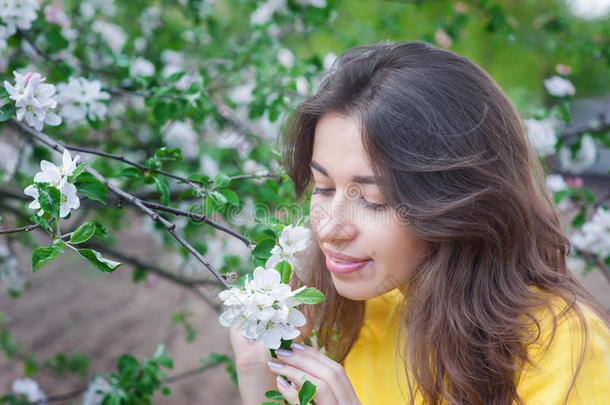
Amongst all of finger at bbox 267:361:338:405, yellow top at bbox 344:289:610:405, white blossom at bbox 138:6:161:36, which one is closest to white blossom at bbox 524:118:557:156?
yellow top at bbox 344:289:610:405

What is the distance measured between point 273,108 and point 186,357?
2.30 metres

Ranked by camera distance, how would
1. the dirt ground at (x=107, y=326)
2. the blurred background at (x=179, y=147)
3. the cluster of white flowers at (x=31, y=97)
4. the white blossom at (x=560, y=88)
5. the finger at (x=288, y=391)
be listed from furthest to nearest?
the dirt ground at (x=107, y=326), the white blossom at (x=560, y=88), the blurred background at (x=179, y=147), the cluster of white flowers at (x=31, y=97), the finger at (x=288, y=391)

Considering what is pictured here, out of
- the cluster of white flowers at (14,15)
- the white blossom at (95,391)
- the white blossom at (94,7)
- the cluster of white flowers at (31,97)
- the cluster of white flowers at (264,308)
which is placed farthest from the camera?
the white blossom at (94,7)

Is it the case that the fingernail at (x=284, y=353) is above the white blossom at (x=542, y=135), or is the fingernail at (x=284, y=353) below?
below

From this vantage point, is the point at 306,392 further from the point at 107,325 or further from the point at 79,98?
the point at 107,325

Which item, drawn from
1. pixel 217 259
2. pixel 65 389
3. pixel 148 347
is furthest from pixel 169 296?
pixel 217 259

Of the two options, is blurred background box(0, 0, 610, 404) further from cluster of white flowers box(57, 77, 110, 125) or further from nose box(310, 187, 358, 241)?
nose box(310, 187, 358, 241)

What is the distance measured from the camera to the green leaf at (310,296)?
0.86 metres

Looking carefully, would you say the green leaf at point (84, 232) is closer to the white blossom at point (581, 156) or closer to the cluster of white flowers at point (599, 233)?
the cluster of white flowers at point (599, 233)

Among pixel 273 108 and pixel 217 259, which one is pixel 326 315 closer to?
pixel 273 108

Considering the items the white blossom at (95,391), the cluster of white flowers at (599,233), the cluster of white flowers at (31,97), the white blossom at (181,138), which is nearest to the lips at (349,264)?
the cluster of white flowers at (31,97)

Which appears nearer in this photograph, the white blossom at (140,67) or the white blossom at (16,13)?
the white blossom at (16,13)

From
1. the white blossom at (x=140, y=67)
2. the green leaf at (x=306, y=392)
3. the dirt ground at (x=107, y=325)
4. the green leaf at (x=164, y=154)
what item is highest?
the green leaf at (x=164, y=154)

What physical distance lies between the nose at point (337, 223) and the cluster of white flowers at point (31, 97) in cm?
67
